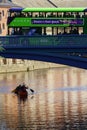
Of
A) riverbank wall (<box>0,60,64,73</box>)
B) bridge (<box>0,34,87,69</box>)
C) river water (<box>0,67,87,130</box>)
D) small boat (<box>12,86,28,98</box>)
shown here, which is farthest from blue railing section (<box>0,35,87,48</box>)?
riverbank wall (<box>0,60,64,73</box>)

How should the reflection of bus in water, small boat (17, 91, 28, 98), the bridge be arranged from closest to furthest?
the bridge → the reflection of bus in water → small boat (17, 91, 28, 98)

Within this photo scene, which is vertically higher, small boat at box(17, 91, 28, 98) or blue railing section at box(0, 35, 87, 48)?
blue railing section at box(0, 35, 87, 48)

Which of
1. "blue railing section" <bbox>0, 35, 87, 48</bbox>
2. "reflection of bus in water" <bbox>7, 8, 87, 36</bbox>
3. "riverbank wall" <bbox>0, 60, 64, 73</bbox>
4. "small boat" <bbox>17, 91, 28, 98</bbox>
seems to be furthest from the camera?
"riverbank wall" <bbox>0, 60, 64, 73</bbox>

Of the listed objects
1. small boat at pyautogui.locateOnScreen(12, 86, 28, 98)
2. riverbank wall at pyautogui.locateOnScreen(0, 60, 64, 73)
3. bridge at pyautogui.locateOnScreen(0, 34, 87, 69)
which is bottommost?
riverbank wall at pyautogui.locateOnScreen(0, 60, 64, 73)

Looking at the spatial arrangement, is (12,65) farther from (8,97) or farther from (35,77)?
(8,97)

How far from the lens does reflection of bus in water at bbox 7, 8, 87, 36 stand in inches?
4072

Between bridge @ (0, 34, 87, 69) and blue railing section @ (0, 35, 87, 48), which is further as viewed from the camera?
blue railing section @ (0, 35, 87, 48)

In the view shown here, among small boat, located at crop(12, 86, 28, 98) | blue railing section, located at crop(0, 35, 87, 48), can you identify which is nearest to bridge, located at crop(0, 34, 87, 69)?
blue railing section, located at crop(0, 35, 87, 48)

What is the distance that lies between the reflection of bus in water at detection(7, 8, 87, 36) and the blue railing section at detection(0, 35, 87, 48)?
5243 millimetres

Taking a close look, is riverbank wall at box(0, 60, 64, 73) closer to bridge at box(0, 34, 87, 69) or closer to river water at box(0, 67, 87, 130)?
river water at box(0, 67, 87, 130)

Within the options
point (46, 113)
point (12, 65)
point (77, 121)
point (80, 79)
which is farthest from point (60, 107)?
point (12, 65)

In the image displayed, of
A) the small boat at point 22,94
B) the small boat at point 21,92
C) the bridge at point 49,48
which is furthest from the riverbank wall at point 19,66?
the bridge at point 49,48

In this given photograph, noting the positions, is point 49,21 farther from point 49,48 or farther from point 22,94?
point 22,94

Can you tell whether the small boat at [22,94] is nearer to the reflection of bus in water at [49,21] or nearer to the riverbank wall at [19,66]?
the reflection of bus in water at [49,21]
